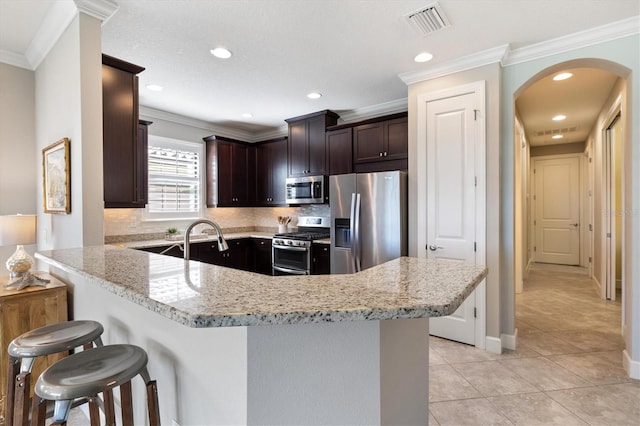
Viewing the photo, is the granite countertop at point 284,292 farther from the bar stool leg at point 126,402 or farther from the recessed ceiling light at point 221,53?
the recessed ceiling light at point 221,53

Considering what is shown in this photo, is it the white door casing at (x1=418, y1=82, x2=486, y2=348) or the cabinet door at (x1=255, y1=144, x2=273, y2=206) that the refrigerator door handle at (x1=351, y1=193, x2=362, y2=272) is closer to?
the white door casing at (x1=418, y1=82, x2=486, y2=348)

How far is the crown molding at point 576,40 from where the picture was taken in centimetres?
226

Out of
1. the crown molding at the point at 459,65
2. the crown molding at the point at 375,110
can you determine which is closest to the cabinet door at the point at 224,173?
the crown molding at the point at 375,110

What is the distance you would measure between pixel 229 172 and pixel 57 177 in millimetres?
2783

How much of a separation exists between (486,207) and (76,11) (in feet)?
11.1

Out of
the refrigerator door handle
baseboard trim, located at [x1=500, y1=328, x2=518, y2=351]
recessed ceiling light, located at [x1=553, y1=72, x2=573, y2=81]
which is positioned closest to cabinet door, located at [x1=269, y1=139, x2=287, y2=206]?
the refrigerator door handle

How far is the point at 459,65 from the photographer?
9.32ft

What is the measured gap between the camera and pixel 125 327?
1609 mm

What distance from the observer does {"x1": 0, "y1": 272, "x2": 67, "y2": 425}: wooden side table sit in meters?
1.83

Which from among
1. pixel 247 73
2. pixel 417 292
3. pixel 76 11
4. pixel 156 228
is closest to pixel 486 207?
pixel 417 292

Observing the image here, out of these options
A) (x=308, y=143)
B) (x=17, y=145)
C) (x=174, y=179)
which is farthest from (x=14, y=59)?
(x=308, y=143)

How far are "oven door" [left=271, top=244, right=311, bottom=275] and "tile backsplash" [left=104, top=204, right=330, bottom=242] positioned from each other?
78cm

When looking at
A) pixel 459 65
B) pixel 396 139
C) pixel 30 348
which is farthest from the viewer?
pixel 396 139

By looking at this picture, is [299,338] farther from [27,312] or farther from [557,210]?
[557,210]
